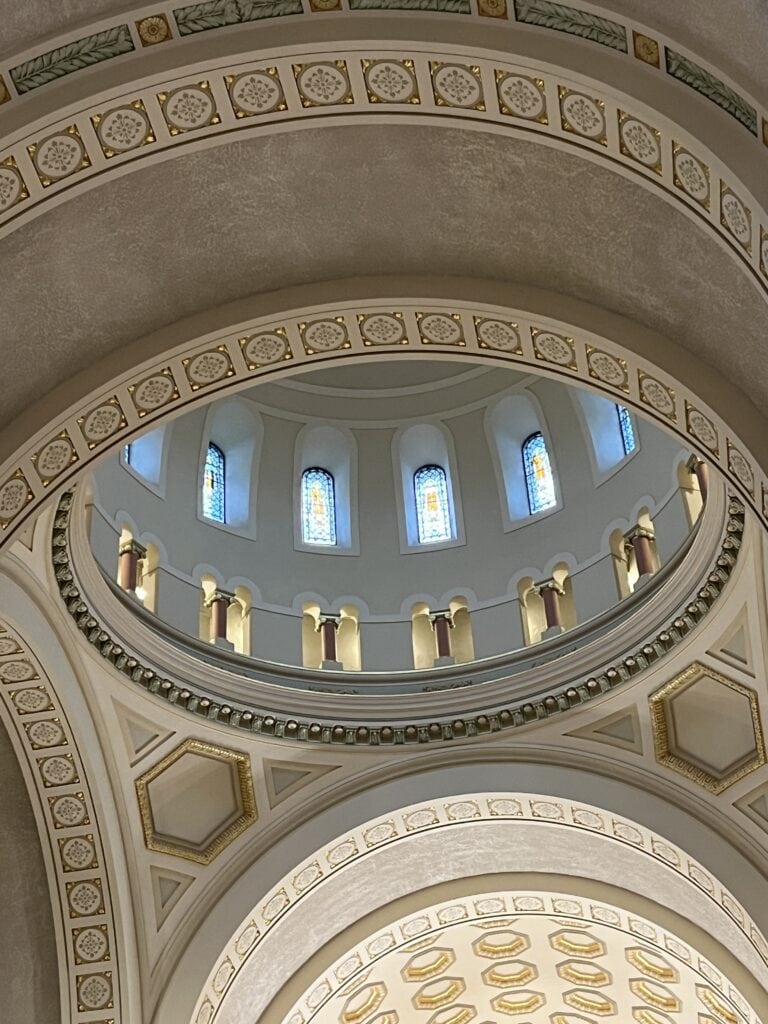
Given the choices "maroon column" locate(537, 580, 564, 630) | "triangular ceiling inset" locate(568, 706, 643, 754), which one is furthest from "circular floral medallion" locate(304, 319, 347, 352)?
"maroon column" locate(537, 580, 564, 630)

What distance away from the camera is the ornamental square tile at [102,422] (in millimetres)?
10633

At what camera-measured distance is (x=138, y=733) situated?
14.6 meters

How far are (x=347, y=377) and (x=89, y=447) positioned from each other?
751 centimetres

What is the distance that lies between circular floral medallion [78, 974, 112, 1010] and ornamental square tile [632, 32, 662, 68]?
1031cm

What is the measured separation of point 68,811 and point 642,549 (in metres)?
6.49

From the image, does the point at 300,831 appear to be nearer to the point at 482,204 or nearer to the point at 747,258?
the point at 482,204

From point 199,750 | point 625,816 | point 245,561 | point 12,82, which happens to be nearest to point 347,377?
point 245,561

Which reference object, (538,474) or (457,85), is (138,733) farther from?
(457,85)

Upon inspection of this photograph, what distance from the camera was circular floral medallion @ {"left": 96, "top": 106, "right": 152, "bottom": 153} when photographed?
8.94m

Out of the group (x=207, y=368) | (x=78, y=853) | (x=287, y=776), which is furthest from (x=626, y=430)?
(x=78, y=853)

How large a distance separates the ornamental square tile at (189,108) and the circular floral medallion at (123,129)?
161 millimetres

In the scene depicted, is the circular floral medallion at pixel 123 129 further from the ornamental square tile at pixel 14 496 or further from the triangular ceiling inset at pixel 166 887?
the triangular ceiling inset at pixel 166 887

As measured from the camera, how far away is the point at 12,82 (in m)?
8.63

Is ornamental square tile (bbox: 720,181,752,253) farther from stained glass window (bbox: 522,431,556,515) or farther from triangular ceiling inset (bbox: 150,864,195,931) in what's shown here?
triangular ceiling inset (bbox: 150,864,195,931)
